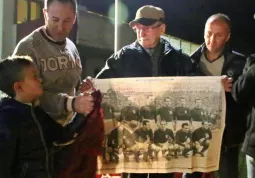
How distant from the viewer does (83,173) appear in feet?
5.08

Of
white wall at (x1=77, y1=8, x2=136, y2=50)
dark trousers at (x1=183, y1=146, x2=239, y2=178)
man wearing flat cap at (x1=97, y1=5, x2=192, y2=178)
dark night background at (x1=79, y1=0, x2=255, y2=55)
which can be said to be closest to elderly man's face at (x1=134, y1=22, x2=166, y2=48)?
man wearing flat cap at (x1=97, y1=5, x2=192, y2=178)

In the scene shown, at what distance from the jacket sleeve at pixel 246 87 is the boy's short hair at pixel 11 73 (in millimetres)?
801

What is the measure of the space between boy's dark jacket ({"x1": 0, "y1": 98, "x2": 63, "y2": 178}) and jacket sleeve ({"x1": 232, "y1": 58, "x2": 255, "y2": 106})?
76 centimetres

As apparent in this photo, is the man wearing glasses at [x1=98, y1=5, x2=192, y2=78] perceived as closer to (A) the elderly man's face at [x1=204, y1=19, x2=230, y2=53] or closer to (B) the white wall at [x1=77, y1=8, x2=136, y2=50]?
(A) the elderly man's face at [x1=204, y1=19, x2=230, y2=53]

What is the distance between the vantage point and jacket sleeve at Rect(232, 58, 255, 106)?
170cm

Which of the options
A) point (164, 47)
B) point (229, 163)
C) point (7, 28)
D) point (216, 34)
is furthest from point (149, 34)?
point (7, 28)

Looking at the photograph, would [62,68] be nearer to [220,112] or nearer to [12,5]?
[220,112]

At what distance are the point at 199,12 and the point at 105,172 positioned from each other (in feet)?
11.6

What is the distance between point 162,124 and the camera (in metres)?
1.68

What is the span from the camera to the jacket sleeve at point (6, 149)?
56.4 inches

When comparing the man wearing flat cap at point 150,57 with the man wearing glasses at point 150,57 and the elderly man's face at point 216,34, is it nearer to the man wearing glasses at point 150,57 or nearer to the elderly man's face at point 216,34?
the man wearing glasses at point 150,57

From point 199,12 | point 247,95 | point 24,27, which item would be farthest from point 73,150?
point 199,12

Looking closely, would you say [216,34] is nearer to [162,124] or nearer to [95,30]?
[162,124]

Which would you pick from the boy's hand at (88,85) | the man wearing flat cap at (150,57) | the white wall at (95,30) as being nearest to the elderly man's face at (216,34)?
the man wearing flat cap at (150,57)
